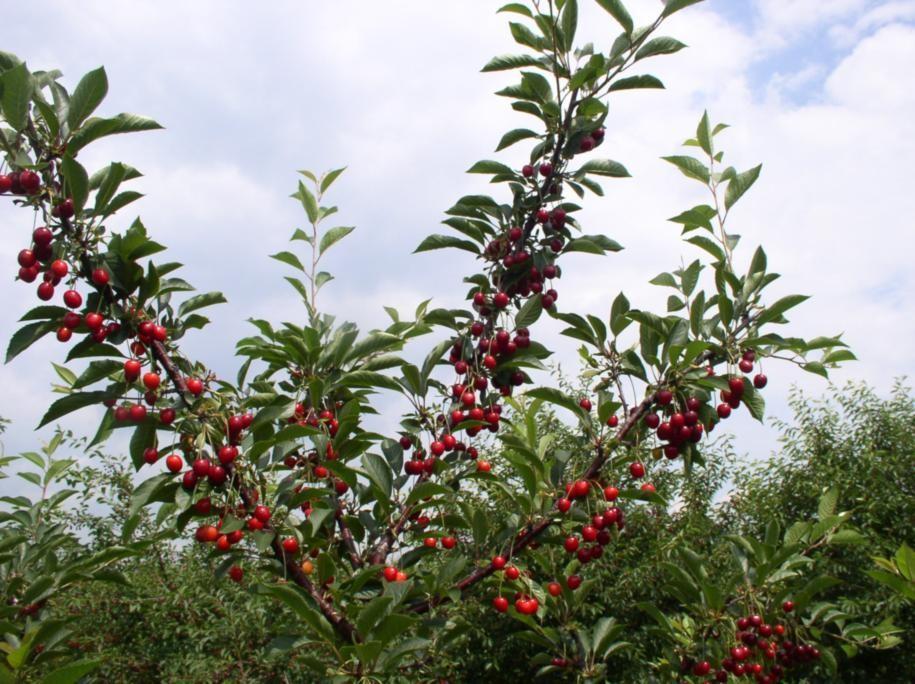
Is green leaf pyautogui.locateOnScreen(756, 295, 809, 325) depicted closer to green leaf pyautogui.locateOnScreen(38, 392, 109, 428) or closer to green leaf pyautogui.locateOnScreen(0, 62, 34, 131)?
green leaf pyautogui.locateOnScreen(38, 392, 109, 428)

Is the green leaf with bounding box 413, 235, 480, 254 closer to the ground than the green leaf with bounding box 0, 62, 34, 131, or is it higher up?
higher up

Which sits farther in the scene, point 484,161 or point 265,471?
point 484,161

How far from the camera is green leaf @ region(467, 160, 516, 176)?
2742mm

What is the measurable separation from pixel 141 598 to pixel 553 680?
17.3ft

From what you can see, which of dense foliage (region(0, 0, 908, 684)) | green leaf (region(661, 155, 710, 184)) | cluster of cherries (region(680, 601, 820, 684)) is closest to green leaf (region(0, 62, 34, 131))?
dense foliage (region(0, 0, 908, 684))

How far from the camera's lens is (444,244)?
2.86 meters

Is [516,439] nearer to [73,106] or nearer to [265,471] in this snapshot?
[265,471]

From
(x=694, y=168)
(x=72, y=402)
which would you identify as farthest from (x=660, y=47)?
(x=72, y=402)

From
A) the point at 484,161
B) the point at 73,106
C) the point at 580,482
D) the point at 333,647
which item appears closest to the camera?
the point at 73,106

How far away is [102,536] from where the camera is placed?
859 centimetres

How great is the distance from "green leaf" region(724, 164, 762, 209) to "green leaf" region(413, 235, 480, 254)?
967mm

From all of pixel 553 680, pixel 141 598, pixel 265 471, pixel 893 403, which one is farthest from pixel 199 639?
pixel 893 403

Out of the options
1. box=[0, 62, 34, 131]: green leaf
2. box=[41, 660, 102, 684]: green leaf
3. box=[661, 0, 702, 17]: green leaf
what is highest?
box=[661, 0, 702, 17]: green leaf

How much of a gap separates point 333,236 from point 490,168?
32.6 inches
